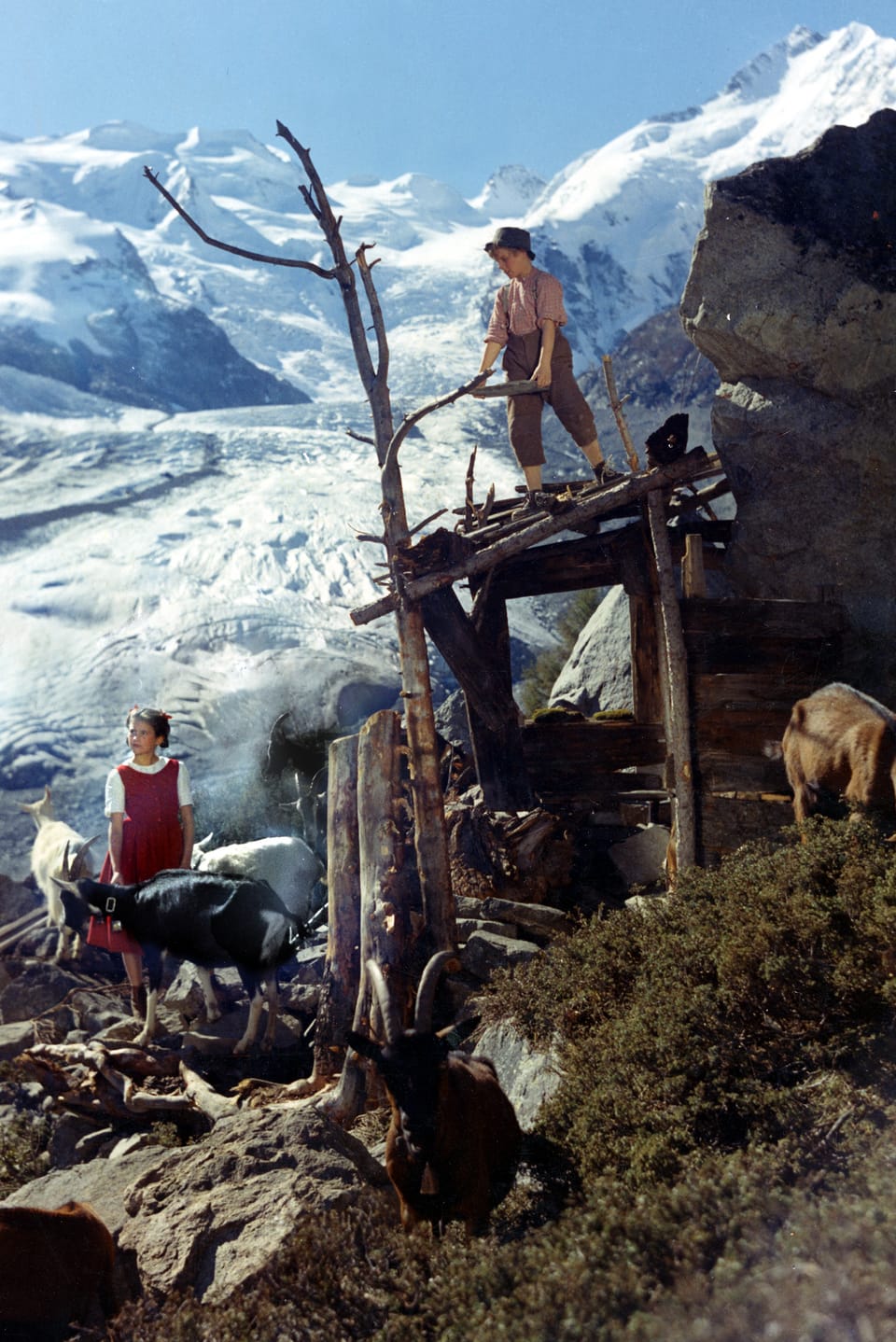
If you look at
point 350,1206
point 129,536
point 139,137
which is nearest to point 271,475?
point 129,536

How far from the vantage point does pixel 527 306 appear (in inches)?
355

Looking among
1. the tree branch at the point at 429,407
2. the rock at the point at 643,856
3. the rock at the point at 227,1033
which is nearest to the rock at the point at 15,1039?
the rock at the point at 227,1033

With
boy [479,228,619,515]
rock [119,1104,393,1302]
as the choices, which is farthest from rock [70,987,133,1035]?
boy [479,228,619,515]

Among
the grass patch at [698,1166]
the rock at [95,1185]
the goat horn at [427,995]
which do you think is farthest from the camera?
the rock at [95,1185]

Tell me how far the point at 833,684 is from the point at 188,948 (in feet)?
18.7

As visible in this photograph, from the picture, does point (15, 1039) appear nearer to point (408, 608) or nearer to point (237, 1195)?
point (237, 1195)

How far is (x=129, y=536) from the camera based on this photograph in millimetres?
42719

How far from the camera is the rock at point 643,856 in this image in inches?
424

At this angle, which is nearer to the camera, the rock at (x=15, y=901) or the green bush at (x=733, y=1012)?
the green bush at (x=733, y=1012)

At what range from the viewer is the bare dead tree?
9258 mm

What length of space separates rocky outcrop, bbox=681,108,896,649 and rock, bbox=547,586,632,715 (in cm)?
494

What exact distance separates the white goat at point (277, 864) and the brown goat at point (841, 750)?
19.4 ft

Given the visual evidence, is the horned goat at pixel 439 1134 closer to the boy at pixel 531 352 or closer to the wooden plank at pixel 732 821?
the wooden plank at pixel 732 821

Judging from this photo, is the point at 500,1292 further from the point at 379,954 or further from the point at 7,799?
the point at 7,799
